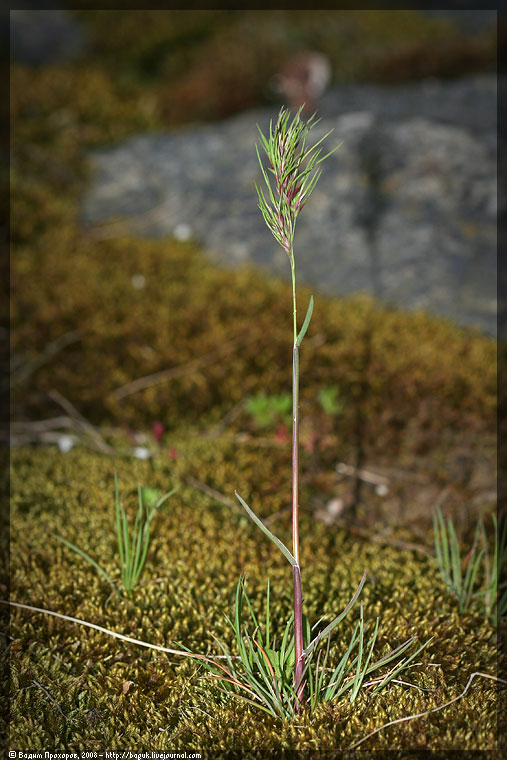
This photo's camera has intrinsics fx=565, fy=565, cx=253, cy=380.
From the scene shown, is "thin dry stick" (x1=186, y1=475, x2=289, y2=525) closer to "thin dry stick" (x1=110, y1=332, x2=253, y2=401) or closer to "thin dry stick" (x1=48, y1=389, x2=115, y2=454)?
"thin dry stick" (x1=48, y1=389, x2=115, y2=454)

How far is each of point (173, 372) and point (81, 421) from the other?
57cm

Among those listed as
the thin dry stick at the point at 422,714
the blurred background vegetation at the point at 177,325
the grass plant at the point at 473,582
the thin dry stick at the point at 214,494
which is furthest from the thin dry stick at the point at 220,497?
the thin dry stick at the point at 422,714

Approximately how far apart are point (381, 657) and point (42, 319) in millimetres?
2772

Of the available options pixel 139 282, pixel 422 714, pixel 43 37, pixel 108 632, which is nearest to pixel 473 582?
pixel 422 714

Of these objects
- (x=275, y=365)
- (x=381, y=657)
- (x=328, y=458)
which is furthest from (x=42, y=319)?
(x=381, y=657)

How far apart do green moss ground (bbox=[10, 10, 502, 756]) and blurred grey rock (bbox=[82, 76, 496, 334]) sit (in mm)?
268

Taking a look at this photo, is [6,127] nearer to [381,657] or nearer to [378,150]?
[378,150]

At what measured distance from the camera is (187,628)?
181 cm

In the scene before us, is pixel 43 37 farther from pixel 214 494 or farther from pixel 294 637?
pixel 294 637

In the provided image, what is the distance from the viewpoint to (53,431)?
3.07m

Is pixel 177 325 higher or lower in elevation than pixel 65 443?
higher

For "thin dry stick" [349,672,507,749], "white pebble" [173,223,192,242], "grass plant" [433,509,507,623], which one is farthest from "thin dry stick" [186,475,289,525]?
"white pebble" [173,223,192,242]

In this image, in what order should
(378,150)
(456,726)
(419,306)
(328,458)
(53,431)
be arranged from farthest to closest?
1. (378,150)
2. (419,306)
3. (53,431)
4. (328,458)
5. (456,726)

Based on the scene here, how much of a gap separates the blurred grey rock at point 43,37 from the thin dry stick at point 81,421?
14.8 ft
